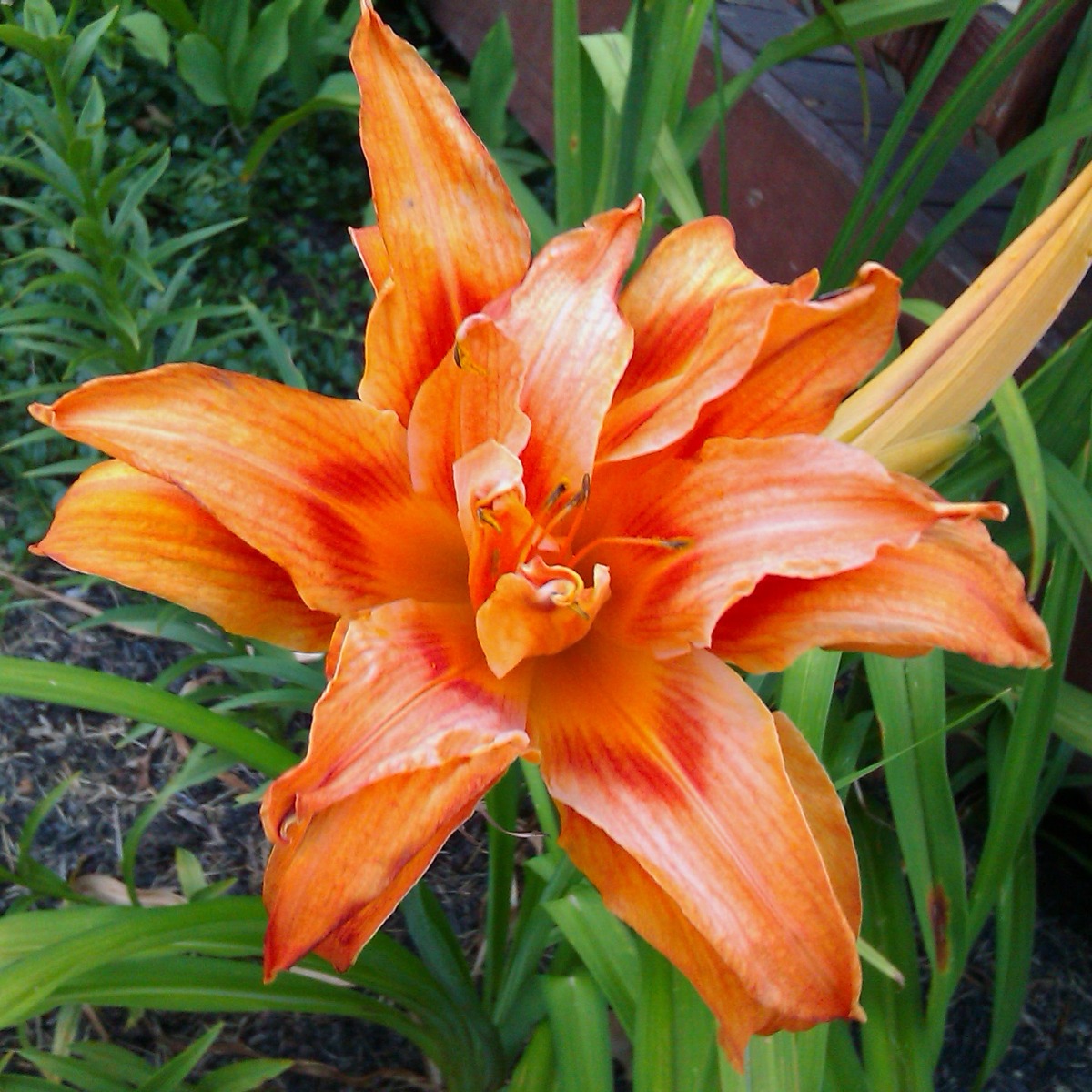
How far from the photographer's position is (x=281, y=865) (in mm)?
445

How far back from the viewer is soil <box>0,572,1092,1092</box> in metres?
1.18

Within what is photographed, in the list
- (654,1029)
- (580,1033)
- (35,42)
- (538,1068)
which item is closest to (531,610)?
(654,1029)

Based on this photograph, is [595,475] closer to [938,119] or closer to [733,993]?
[733,993]

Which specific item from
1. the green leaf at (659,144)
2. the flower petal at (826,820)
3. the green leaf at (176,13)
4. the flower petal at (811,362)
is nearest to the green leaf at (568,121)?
the green leaf at (659,144)

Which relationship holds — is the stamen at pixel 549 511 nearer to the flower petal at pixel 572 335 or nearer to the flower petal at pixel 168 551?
the flower petal at pixel 572 335

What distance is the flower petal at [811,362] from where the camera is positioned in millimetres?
478

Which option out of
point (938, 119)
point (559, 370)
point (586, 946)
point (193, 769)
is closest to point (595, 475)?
point (559, 370)

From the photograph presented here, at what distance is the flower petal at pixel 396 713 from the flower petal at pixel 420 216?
124mm

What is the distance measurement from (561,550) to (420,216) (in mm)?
183

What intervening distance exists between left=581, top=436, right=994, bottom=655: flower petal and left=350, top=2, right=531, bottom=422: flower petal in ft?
0.38

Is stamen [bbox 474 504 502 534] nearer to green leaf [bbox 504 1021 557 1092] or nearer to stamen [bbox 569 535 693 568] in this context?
stamen [bbox 569 535 693 568]

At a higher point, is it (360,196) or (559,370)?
(559,370)

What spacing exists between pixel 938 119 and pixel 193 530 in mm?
819

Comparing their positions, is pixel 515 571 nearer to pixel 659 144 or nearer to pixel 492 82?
pixel 659 144
